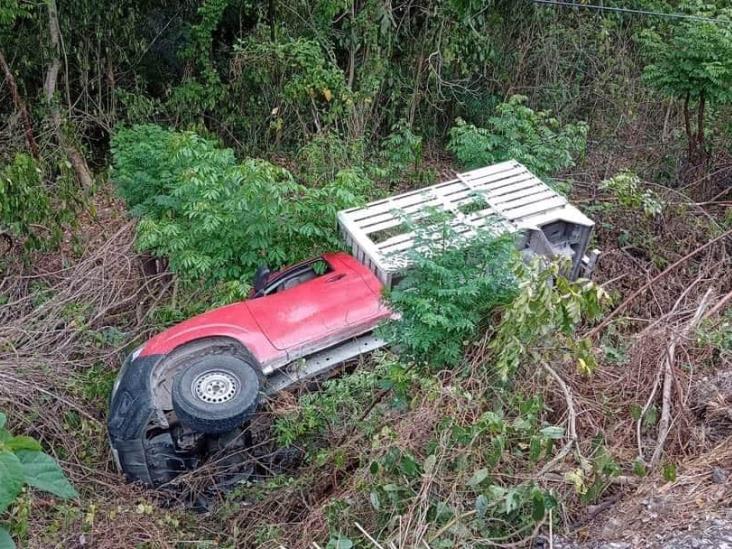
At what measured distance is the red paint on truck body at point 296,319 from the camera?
5.26m

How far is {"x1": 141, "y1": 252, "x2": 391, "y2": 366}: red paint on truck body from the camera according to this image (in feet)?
17.3

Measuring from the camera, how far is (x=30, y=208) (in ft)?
22.1

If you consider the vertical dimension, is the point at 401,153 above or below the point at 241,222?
below

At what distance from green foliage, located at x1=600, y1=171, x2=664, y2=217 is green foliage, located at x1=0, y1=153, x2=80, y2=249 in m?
5.75

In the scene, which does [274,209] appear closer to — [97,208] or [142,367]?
[142,367]

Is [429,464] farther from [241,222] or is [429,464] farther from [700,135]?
[700,135]

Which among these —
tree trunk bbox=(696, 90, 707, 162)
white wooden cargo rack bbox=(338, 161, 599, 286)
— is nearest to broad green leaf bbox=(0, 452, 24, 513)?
white wooden cargo rack bbox=(338, 161, 599, 286)

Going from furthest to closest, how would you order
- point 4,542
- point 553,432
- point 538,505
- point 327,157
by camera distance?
1. point 327,157
2. point 553,432
3. point 538,505
4. point 4,542

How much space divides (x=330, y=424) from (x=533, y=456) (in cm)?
166

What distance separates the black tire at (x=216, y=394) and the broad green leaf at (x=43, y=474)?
2366mm

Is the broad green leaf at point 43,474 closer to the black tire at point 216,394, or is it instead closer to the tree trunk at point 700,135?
the black tire at point 216,394

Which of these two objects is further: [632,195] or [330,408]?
[632,195]

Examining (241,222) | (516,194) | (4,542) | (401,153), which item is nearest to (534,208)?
(516,194)

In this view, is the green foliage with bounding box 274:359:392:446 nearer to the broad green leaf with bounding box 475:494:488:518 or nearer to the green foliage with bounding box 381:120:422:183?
the broad green leaf with bounding box 475:494:488:518
